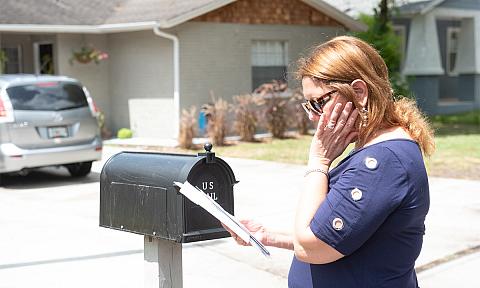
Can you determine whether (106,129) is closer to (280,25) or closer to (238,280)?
(280,25)

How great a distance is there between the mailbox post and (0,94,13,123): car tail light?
7.43 metres

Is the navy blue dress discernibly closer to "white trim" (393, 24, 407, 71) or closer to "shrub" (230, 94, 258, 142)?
"shrub" (230, 94, 258, 142)

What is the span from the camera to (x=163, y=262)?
289cm

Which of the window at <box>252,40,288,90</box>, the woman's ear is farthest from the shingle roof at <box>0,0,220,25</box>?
the woman's ear


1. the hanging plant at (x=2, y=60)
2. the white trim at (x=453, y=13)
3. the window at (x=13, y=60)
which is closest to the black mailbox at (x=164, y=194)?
the hanging plant at (x=2, y=60)

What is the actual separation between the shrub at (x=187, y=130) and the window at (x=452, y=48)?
13.0m

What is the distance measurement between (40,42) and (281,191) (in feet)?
35.4

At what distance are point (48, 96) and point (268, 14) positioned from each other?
8.66 meters

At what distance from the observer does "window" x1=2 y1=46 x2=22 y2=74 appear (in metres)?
18.4

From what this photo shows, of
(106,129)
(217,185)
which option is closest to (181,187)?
(217,185)

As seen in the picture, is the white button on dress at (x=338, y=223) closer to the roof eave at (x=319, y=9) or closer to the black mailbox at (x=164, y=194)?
the black mailbox at (x=164, y=194)

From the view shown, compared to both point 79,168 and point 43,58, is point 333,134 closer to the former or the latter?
point 79,168

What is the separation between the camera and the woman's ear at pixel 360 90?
217 cm

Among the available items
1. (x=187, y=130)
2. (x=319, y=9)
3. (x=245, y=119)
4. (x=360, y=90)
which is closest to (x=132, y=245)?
(x=360, y=90)
